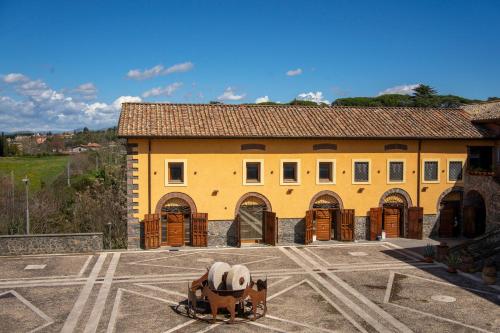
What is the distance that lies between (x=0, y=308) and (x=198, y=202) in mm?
11345

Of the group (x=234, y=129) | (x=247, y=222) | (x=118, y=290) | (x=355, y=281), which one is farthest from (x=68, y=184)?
(x=355, y=281)

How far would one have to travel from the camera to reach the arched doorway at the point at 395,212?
27828mm

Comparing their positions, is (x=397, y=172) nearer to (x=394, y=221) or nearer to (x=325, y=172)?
(x=394, y=221)

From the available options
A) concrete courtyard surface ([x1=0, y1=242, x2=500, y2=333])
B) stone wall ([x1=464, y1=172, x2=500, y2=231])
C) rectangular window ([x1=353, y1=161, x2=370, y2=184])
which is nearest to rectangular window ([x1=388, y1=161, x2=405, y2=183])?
rectangular window ([x1=353, y1=161, x2=370, y2=184])

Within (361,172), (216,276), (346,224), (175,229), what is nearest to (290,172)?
(361,172)

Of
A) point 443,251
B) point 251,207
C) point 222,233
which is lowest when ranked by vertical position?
point 443,251

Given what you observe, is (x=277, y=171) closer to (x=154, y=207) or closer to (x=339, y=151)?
(x=339, y=151)

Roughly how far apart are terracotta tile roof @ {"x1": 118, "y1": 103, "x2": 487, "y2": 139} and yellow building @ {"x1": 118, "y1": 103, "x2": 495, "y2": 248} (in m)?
0.06

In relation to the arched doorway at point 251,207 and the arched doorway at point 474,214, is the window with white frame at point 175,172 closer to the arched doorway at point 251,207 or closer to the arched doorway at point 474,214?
the arched doorway at point 251,207

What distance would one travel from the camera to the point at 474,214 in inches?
1106

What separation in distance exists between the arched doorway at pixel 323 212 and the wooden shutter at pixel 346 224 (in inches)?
17.8

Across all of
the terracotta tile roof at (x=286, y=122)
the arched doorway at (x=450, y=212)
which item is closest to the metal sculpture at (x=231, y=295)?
the terracotta tile roof at (x=286, y=122)

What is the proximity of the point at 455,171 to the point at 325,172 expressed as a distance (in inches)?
309

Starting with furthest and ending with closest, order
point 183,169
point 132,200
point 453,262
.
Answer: point 183,169
point 132,200
point 453,262
